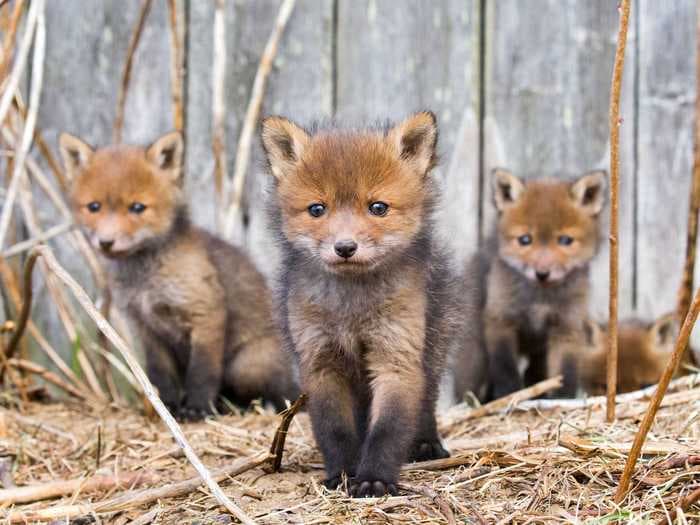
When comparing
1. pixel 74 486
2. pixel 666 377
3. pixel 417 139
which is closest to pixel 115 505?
pixel 74 486

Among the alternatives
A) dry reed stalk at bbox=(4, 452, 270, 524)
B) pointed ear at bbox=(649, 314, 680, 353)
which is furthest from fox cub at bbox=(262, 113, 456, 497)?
pointed ear at bbox=(649, 314, 680, 353)

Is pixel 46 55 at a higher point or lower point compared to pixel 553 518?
higher

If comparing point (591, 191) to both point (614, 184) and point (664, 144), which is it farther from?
point (614, 184)

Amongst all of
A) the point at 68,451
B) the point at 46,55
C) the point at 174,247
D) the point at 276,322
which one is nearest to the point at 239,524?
the point at 276,322

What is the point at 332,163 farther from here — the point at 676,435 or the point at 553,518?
the point at 676,435

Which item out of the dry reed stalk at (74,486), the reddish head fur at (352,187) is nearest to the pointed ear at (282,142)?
the reddish head fur at (352,187)

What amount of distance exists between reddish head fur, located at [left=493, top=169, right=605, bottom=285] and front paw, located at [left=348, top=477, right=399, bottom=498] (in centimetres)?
266

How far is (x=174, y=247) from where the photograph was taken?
5.31 meters

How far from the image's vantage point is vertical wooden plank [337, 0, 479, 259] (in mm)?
5586

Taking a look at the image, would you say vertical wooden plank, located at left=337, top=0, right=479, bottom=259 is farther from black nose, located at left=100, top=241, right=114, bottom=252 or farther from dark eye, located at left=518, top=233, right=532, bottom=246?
black nose, located at left=100, top=241, right=114, bottom=252

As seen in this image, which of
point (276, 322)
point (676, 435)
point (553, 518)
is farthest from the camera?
point (276, 322)

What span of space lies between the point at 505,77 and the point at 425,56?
495 mm

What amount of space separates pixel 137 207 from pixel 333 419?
2.37m

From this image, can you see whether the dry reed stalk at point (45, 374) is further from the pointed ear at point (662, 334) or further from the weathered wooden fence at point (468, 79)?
the pointed ear at point (662, 334)
